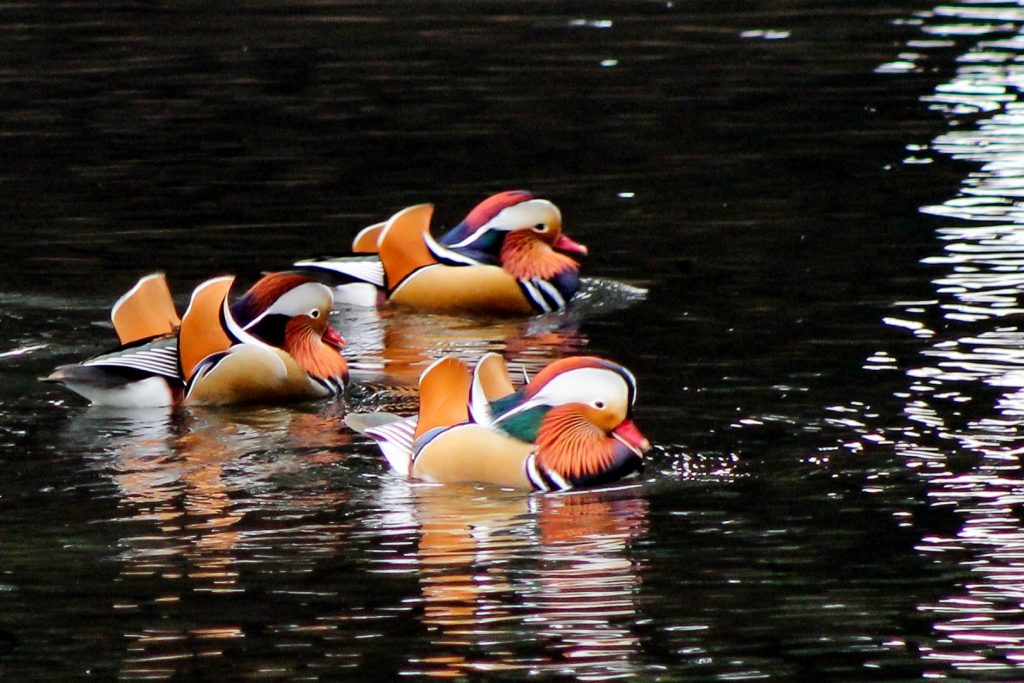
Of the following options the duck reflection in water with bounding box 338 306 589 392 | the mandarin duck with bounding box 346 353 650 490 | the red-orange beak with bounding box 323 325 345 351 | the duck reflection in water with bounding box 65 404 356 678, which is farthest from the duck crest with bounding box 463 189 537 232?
the mandarin duck with bounding box 346 353 650 490

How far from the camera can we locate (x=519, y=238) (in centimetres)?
1268

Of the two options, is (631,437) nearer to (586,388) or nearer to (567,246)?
(586,388)

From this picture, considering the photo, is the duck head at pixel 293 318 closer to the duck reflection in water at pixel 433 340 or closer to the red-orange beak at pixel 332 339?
the red-orange beak at pixel 332 339

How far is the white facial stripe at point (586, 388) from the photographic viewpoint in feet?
27.8

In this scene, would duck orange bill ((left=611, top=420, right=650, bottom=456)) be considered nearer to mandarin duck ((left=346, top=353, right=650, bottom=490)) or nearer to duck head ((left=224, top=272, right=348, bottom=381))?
mandarin duck ((left=346, top=353, right=650, bottom=490))

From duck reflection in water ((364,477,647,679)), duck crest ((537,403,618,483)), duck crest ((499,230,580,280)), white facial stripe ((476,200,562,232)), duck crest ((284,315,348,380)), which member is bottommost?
duck reflection in water ((364,477,647,679))

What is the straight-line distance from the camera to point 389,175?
612 inches

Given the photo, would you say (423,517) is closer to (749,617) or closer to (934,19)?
(749,617)

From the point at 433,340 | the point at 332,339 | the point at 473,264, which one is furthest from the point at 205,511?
the point at 473,264

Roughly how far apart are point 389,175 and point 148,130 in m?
2.65

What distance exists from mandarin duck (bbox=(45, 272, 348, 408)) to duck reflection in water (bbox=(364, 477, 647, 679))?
163 centimetres

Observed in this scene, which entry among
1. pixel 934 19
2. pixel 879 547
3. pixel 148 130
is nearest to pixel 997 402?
pixel 879 547

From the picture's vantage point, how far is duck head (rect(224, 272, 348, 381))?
33.9ft

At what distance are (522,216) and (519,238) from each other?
18 centimetres
